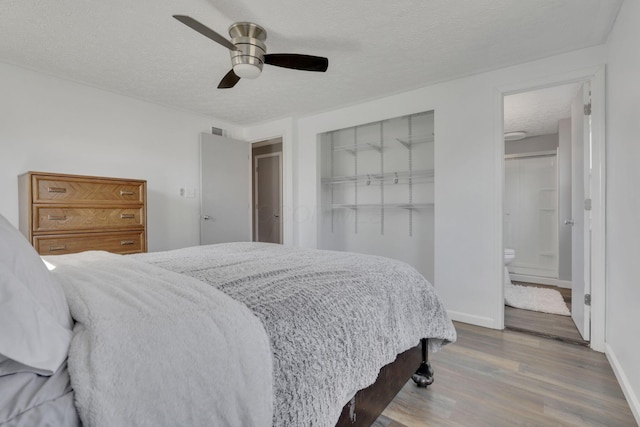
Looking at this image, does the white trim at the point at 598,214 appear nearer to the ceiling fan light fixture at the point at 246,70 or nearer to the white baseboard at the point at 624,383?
the white baseboard at the point at 624,383

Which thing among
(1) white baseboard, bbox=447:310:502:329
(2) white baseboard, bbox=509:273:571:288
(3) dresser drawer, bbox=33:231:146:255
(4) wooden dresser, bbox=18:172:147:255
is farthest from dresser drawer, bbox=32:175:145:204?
(2) white baseboard, bbox=509:273:571:288

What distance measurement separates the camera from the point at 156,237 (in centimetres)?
359

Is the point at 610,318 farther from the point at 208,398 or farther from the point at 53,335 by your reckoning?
the point at 53,335

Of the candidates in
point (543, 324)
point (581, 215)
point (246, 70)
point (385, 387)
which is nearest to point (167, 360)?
point (385, 387)

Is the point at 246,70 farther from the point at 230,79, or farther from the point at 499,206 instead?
the point at 499,206

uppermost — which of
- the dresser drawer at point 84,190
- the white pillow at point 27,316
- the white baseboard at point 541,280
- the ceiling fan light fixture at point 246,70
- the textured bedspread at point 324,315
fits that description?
the ceiling fan light fixture at point 246,70

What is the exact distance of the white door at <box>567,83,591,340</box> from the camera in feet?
7.82

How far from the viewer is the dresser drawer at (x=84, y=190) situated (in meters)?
2.46

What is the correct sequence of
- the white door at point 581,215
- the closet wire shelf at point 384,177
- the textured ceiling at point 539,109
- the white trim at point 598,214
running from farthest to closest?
the closet wire shelf at point 384,177 → the textured ceiling at point 539,109 → the white door at point 581,215 → the white trim at point 598,214

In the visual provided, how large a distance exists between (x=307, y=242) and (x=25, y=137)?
300 cm

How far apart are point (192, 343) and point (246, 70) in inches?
73.8

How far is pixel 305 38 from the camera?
2.29 metres

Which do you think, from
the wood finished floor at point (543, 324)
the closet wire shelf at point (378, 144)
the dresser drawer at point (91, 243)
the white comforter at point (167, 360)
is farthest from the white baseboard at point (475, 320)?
the dresser drawer at point (91, 243)

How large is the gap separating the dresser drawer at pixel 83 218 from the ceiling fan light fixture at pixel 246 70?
177cm
